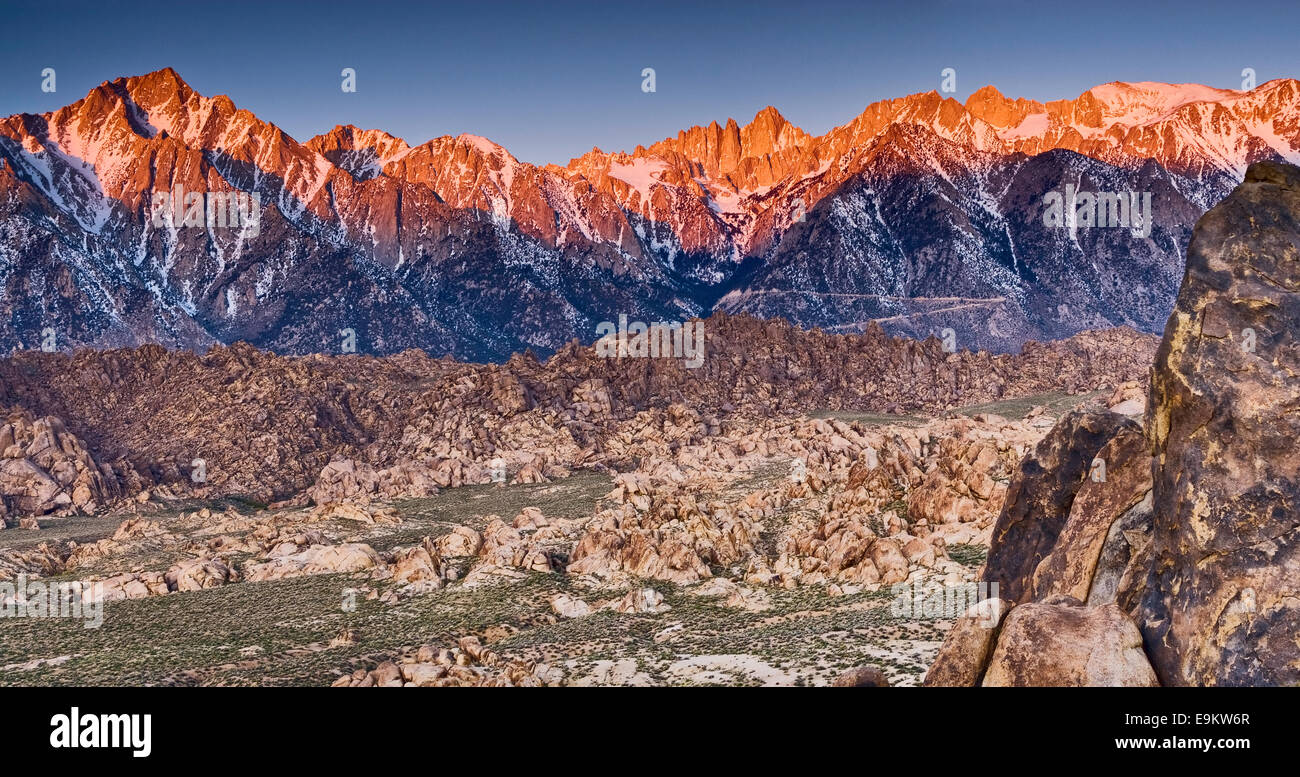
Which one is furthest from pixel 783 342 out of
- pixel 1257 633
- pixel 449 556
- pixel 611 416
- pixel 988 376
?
Result: pixel 1257 633

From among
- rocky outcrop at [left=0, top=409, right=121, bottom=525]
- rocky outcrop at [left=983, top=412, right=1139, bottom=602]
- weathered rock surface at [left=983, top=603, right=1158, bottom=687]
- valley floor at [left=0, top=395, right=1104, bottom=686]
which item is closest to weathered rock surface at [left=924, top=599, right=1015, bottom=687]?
weathered rock surface at [left=983, top=603, right=1158, bottom=687]

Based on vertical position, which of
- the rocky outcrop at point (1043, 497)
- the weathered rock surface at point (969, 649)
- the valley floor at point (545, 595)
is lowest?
the valley floor at point (545, 595)

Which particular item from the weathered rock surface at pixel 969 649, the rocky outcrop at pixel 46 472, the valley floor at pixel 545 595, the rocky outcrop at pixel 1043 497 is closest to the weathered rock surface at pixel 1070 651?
the weathered rock surface at pixel 969 649

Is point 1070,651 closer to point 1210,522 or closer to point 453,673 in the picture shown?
point 1210,522

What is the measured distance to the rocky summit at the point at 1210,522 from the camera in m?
17.3

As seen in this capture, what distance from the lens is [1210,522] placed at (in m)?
18.0

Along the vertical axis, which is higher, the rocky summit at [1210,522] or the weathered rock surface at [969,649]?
the rocky summit at [1210,522]

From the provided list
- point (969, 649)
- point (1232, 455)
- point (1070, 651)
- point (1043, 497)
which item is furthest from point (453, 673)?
point (1232, 455)

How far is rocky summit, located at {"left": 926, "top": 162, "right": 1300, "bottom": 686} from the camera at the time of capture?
17266mm

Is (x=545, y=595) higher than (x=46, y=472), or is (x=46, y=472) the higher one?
(x=46, y=472)

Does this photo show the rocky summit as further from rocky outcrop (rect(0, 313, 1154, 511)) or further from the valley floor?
rocky outcrop (rect(0, 313, 1154, 511))

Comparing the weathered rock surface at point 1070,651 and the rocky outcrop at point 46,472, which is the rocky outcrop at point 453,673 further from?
the rocky outcrop at point 46,472
